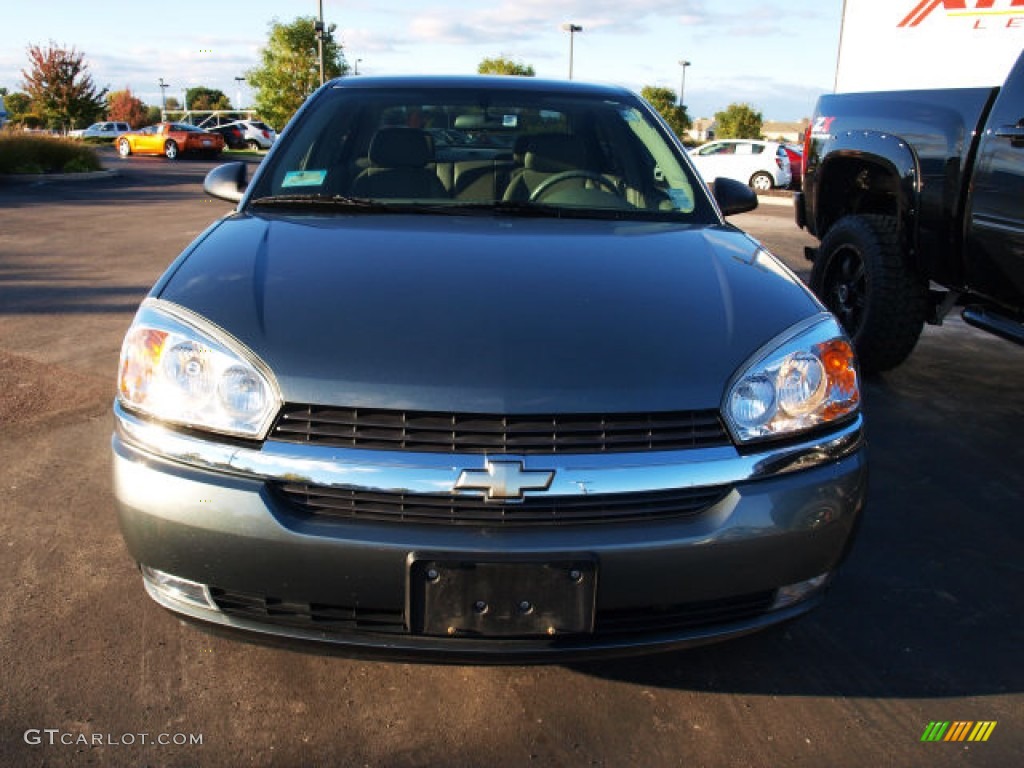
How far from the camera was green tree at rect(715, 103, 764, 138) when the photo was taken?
5344 centimetres

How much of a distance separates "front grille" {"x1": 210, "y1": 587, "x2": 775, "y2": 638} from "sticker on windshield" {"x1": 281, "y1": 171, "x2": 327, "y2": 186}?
5.31 feet

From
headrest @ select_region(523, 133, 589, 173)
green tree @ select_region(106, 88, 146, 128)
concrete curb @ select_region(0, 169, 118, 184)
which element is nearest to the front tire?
concrete curb @ select_region(0, 169, 118, 184)

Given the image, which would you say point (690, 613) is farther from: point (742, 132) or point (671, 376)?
point (742, 132)

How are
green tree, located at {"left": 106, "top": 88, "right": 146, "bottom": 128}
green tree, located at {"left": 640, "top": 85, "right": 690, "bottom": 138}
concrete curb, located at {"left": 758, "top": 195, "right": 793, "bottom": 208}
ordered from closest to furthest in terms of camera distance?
concrete curb, located at {"left": 758, "top": 195, "right": 793, "bottom": 208}
green tree, located at {"left": 640, "top": 85, "right": 690, "bottom": 138}
green tree, located at {"left": 106, "top": 88, "right": 146, "bottom": 128}

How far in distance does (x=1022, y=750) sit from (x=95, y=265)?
8144mm

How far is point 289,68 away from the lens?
38500mm

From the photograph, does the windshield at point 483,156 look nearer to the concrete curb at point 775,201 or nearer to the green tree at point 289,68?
the concrete curb at point 775,201

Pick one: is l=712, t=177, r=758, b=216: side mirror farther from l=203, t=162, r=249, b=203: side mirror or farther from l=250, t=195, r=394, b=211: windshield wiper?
l=203, t=162, r=249, b=203: side mirror

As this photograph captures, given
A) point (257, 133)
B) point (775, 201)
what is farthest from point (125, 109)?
point (775, 201)

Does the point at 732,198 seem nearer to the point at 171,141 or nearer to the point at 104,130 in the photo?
the point at 171,141

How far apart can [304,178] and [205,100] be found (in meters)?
88.5

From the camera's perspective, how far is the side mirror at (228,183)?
334 centimetres

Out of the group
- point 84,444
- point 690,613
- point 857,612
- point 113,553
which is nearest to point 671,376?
point 690,613

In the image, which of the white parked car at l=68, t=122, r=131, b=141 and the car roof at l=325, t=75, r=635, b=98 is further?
the white parked car at l=68, t=122, r=131, b=141
